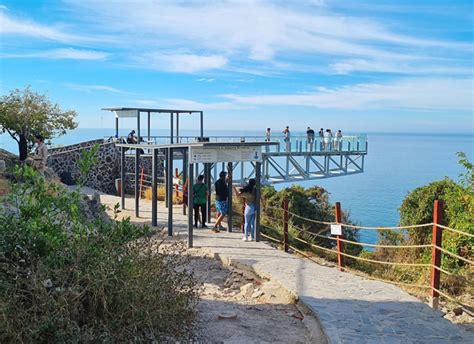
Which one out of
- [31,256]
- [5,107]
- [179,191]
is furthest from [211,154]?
[5,107]

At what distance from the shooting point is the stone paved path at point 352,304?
5.43 metres

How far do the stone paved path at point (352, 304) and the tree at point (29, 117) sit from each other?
15.5 meters

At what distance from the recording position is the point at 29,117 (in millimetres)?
22547

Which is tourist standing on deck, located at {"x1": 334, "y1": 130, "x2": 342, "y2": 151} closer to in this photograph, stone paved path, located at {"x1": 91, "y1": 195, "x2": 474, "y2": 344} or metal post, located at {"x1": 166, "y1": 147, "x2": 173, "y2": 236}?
metal post, located at {"x1": 166, "y1": 147, "x2": 173, "y2": 236}

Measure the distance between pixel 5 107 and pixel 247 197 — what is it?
1500 cm

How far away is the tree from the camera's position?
21984 mm

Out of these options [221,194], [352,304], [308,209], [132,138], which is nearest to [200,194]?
[221,194]

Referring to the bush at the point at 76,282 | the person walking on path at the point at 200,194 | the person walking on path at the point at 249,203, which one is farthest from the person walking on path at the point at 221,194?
the bush at the point at 76,282

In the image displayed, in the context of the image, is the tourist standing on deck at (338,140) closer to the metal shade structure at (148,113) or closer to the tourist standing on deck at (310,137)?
the tourist standing on deck at (310,137)

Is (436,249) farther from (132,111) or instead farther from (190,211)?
(132,111)

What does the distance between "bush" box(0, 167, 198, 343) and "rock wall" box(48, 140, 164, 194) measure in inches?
660

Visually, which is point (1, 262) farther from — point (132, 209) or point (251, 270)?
point (132, 209)

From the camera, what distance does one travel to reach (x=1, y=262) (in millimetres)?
4453

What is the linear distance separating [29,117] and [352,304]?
64.3 feet
